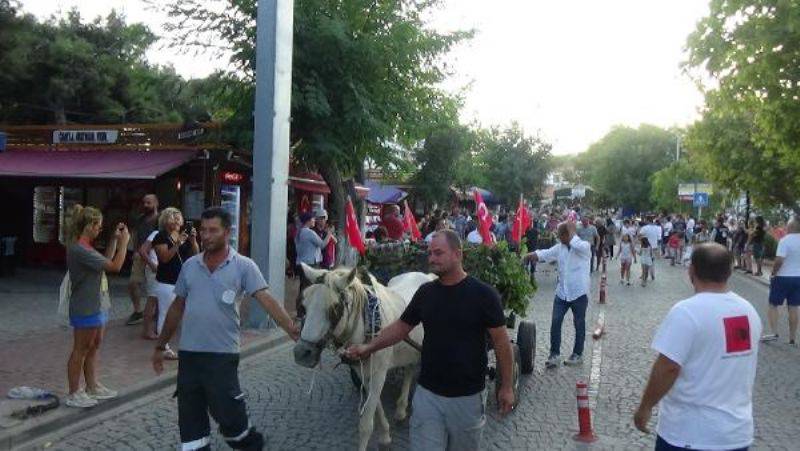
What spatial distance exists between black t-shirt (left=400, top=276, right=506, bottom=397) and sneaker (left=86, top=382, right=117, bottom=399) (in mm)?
4250

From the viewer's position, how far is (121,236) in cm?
667

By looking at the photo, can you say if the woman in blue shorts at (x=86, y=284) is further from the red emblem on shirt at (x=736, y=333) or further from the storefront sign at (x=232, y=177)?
the storefront sign at (x=232, y=177)

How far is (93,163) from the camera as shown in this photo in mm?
16469

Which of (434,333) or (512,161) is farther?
(512,161)

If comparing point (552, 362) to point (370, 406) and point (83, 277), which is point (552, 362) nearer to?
point (370, 406)

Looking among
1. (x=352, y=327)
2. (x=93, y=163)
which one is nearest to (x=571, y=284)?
(x=352, y=327)

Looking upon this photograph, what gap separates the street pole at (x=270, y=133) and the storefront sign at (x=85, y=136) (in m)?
7.96

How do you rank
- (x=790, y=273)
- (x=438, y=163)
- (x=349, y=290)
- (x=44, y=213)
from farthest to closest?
(x=438, y=163) → (x=44, y=213) → (x=790, y=273) → (x=349, y=290)

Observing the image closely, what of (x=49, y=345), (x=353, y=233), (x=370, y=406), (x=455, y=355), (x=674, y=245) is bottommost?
(x=49, y=345)

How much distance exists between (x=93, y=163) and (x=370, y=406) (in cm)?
1343

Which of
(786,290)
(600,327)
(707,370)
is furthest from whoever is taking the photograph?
(600,327)

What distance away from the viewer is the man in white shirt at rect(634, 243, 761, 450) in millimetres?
3326

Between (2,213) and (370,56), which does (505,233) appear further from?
(2,213)

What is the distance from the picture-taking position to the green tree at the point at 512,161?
42.7 metres
